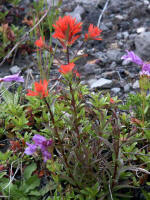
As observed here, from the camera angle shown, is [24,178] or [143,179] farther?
[24,178]

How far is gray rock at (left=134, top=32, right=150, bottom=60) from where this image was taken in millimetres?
3350

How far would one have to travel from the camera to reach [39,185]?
1908 millimetres

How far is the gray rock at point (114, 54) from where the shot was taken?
348 centimetres

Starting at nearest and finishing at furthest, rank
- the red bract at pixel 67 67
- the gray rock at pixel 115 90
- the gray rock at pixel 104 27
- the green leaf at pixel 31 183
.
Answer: the red bract at pixel 67 67
the green leaf at pixel 31 183
the gray rock at pixel 115 90
the gray rock at pixel 104 27

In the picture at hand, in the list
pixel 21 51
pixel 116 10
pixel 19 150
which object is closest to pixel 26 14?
pixel 21 51

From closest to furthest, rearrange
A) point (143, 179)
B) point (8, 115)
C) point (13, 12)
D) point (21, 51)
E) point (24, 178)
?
point (143, 179), point (24, 178), point (8, 115), point (21, 51), point (13, 12)

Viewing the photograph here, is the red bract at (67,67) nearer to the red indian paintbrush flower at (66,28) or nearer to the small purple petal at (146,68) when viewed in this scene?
the red indian paintbrush flower at (66,28)

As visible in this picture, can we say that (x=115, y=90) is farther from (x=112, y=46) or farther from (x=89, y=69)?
(x=112, y=46)

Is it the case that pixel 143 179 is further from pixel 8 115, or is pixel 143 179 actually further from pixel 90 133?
pixel 8 115

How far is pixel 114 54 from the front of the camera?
3.54 metres

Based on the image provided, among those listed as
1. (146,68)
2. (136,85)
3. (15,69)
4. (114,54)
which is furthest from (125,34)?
(146,68)

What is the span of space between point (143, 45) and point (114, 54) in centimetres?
39

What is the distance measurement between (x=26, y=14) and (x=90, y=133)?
120 inches

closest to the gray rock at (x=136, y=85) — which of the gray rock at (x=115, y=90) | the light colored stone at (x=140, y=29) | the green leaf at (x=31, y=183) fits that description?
the gray rock at (x=115, y=90)
